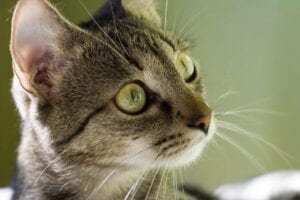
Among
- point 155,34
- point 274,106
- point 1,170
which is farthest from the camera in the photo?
point 1,170

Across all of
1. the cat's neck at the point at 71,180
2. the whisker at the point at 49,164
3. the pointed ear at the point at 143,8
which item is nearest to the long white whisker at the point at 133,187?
the cat's neck at the point at 71,180

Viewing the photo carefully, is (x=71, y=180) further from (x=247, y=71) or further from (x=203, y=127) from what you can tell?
(x=247, y=71)

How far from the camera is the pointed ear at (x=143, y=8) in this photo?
1.03 meters

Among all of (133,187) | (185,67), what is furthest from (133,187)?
(185,67)

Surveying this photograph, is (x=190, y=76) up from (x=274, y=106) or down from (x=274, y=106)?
down

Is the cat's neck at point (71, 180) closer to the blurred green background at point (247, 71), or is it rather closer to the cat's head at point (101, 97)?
the cat's head at point (101, 97)

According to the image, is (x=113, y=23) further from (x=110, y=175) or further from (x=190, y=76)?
(x=110, y=175)

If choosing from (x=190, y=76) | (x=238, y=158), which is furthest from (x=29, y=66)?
(x=238, y=158)

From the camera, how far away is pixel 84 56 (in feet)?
2.86

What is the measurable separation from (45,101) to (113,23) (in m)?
0.20

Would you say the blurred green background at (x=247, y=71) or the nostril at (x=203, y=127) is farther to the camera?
the blurred green background at (x=247, y=71)

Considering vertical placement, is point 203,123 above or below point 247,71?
below

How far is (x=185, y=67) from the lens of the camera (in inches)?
36.7

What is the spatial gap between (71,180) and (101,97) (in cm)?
15
